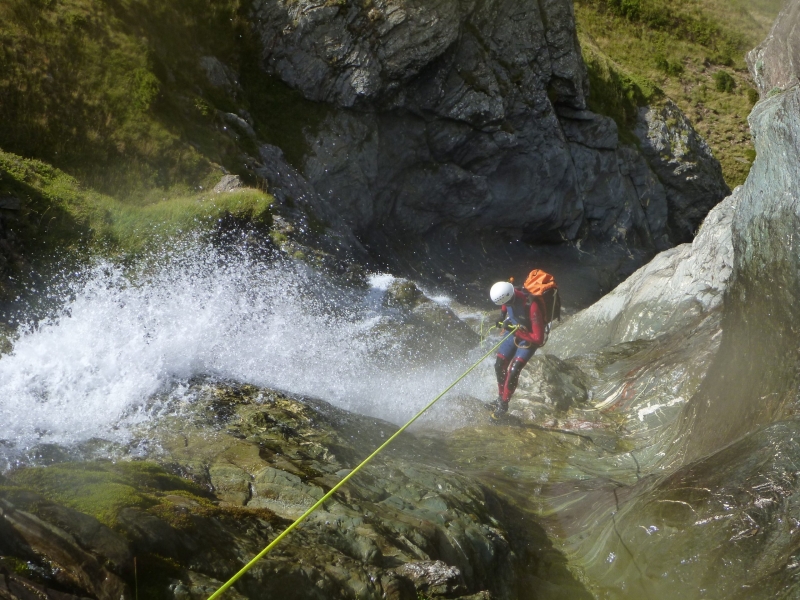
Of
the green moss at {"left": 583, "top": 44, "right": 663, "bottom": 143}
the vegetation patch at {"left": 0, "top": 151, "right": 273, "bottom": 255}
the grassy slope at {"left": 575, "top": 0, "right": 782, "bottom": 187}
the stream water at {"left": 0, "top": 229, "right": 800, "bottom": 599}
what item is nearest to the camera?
the stream water at {"left": 0, "top": 229, "right": 800, "bottom": 599}

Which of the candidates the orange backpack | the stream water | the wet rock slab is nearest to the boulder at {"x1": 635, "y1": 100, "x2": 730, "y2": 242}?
the stream water

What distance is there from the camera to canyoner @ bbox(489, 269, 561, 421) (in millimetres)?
13008

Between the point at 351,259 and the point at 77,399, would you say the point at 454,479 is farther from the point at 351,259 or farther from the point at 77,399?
the point at 351,259

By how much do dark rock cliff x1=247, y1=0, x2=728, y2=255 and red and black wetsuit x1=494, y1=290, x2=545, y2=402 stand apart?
462 inches

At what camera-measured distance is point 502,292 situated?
41.3ft

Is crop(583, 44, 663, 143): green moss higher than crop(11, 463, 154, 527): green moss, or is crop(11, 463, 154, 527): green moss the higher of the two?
crop(11, 463, 154, 527): green moss

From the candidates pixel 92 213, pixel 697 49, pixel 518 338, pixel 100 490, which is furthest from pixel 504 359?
pixel 697 49

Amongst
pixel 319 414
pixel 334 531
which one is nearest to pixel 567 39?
pixel 319 414

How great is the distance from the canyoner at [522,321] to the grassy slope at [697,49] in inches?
1581

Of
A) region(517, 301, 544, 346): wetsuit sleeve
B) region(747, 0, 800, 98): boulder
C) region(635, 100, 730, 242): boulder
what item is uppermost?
region(747, 0, 800, 98): boulder

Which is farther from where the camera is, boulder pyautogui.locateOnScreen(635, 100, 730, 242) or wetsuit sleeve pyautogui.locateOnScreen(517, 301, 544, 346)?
boulder pyautogui.locateOnScreen(635, 100, 730, 242)

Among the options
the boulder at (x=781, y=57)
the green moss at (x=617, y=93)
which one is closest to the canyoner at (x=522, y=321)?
the boulder at (x=781, y=57)

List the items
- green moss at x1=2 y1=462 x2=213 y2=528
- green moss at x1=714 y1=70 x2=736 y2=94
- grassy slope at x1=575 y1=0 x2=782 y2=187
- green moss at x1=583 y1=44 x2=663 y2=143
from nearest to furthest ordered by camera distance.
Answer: green moss at x1=2 y1=462 x2=213 y2=528
green moss at x1=583 y1=44 x2=663 y2=143
grassy slope at x1=575 y1=0 x2=782 y2=187
green moss at x1=714 y1=70 x2=736 y2=94

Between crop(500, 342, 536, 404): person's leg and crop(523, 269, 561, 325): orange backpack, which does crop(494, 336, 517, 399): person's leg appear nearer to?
crop(500, 342, 536, 404): person's leg
